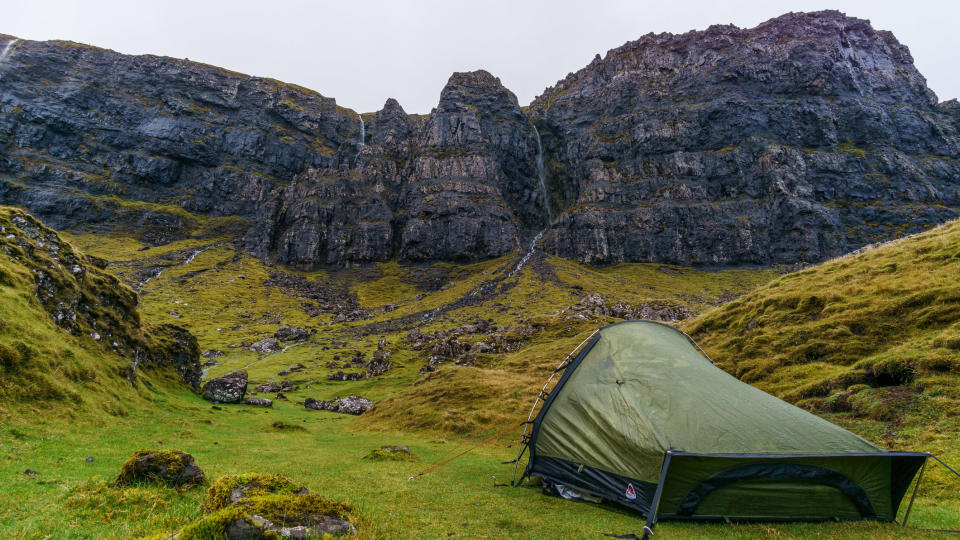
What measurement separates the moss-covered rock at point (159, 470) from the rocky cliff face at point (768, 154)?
15528cm

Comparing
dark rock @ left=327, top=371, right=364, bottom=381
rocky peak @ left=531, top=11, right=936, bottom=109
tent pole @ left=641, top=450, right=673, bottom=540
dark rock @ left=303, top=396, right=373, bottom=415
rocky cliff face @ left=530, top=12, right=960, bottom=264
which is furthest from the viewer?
rocky peak @ left=531, top=11, right=936, bottom=109

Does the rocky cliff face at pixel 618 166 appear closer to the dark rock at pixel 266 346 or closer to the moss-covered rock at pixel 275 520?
the dark rock at pixel 266 346

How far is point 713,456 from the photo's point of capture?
1048cm

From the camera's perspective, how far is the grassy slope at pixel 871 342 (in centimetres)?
1429

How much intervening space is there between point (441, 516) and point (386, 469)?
26.0 feet

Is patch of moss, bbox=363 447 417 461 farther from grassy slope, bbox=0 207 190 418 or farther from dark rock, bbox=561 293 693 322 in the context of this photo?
dark rock, bbox=561 293 693 322

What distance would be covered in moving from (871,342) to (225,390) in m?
47.0

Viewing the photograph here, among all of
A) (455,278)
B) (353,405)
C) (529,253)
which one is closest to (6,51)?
(455,278)

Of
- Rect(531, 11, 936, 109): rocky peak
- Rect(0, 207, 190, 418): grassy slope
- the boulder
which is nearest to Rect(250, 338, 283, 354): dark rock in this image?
Rect(0, 207, 190, 418): grassy slope

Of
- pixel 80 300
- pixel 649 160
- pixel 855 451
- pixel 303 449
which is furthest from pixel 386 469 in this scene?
pixel 649 160

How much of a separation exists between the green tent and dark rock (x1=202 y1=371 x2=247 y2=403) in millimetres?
34979

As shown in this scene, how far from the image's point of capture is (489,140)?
630ft

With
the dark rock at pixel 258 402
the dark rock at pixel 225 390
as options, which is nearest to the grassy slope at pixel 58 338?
the dark rock at pixel 225 390

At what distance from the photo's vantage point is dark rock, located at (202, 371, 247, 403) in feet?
120
